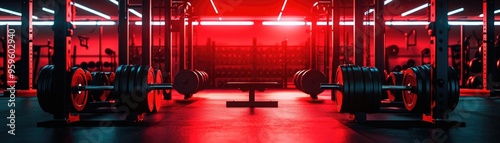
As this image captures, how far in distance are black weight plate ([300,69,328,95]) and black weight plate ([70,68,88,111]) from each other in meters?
3.33

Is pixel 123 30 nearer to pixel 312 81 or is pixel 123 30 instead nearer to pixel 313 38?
pixel 312 81

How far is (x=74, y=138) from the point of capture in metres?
2.40

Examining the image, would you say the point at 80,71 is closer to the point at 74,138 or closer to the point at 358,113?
the point at 74,138

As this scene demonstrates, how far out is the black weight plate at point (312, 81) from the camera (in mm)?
5895

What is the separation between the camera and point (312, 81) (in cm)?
592

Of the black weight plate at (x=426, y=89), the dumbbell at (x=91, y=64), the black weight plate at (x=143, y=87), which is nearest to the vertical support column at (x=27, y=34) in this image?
the dumbbell at (x=91, y=64)

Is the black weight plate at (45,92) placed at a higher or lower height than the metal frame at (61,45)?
lower

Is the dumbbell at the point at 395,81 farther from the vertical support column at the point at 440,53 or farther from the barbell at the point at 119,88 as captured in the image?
the barbell at the point at 119,88

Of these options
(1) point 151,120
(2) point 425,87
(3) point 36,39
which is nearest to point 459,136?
(2) point 425,87

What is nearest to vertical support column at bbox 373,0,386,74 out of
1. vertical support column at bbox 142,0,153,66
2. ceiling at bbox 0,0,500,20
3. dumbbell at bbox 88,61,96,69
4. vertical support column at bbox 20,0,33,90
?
vertical support column at bbox 142,0,153,66

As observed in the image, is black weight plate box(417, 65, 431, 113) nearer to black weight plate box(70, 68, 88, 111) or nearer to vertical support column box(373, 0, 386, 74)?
vertical support column box(373, 0, 386, 74)

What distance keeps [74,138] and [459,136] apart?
2.40 meters

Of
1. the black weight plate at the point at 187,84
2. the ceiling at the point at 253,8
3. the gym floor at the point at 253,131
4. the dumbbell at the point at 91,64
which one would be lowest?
the gym floor at the point at 253,131

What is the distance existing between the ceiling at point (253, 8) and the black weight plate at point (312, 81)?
2737 millimetres
